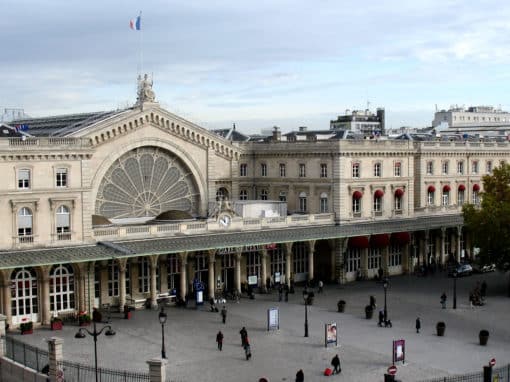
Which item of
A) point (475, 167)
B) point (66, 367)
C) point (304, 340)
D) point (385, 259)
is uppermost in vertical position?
point (475, 167)

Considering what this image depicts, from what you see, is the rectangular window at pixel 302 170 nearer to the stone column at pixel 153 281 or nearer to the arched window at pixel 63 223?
the stone column at pixel 153 281

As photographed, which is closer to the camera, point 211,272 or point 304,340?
point 304,340

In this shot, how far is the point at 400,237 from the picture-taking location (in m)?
74.8

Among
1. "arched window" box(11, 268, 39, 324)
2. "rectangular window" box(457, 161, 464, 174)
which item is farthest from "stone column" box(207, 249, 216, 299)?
"rectangular window" box(457, 161, 464, 174)

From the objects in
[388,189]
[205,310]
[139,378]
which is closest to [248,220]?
[205,310]

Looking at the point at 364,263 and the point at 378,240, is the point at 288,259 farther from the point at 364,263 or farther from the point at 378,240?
the point at 378,240

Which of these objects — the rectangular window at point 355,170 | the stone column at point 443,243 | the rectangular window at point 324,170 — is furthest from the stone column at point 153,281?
the stone column at point 443,243

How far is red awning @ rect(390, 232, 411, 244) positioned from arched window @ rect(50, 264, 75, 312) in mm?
30517

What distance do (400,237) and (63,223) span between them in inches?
1248

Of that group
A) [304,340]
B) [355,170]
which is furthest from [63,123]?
[304,340]

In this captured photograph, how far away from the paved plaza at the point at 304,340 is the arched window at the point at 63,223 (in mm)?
6404

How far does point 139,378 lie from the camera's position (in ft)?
122

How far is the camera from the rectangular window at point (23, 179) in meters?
55.0

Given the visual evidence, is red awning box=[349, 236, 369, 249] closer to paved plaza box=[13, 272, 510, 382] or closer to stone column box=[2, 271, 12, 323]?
paved plaza box=[13, 272, 510, 382]
